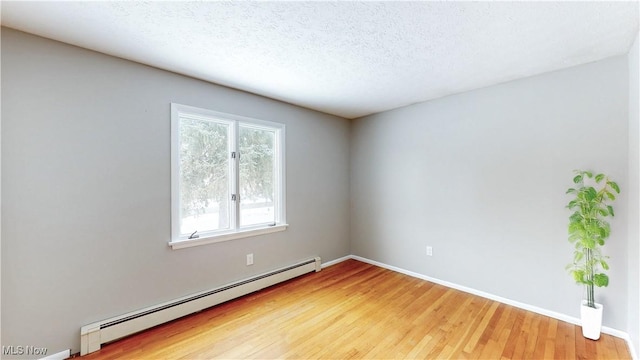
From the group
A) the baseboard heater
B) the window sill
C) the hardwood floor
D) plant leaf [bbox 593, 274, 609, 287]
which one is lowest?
the hardwood floor

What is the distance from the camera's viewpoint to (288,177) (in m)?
3.49

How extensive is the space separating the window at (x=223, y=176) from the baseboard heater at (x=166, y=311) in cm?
54

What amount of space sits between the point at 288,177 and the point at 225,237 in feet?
3.71

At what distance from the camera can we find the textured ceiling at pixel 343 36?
5.16ft

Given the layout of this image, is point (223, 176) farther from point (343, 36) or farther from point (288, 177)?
point (343, 36)

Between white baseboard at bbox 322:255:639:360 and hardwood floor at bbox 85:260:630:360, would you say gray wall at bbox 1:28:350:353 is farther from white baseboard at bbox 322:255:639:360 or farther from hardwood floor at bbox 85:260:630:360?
white baseboard at bbox 322:255:639:360

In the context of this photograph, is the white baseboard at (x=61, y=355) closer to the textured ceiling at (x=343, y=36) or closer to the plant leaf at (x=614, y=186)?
the textured ceiling at (x=343, y=36)

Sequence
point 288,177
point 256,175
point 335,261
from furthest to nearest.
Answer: point 335,261 < point 288,177 < point 256,175

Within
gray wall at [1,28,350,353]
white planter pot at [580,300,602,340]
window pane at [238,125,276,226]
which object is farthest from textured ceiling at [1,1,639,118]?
white planter pot at [580,300,602,340]

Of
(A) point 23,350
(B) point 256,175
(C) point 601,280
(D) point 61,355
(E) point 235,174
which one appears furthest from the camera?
(B) point 256,175

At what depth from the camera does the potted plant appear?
2.05 m

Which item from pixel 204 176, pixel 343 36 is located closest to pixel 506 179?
pixel 343 36

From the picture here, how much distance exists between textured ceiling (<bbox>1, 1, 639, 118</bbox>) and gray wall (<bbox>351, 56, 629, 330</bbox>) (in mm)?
345

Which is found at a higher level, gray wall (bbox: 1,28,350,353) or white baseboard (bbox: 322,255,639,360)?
gray wall (bbox: 1,28,350,353)
